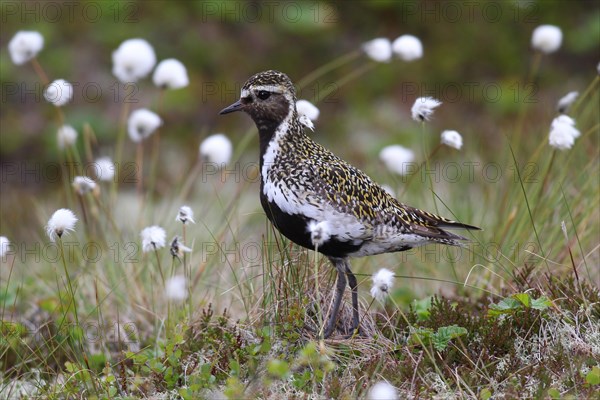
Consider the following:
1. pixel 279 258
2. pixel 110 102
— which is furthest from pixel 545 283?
pixel 110 102

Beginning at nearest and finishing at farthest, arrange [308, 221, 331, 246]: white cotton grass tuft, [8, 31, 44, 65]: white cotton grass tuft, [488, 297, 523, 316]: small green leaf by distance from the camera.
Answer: [308, 221, 331, 246]: white cotton grass tuft < [488, 297, 523, 316]: small green leaf < [8, 31, 44, 65]: white cotton grass tuft

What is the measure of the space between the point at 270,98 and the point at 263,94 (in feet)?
0.14

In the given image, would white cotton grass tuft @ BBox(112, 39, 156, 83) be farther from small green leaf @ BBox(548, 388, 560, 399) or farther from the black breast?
small green leaf @ BBox(548, 388, 560, 399)

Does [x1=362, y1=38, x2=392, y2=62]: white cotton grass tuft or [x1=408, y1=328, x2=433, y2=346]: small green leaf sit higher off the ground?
[x1=362, y1=38, x2=392, y2=62]: white cotton grass tuft

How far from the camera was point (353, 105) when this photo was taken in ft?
38.1

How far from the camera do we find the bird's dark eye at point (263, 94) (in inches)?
175

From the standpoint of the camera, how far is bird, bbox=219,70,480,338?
4184mm

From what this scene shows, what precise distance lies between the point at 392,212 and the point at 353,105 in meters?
7.32

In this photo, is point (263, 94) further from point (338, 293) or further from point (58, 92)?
point (58, 92)

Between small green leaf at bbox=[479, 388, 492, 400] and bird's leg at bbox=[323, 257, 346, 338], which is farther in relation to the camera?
bird's leg at bbox=[323, 257, 346, 338]

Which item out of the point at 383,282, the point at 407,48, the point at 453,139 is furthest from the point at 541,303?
the point at 407,48

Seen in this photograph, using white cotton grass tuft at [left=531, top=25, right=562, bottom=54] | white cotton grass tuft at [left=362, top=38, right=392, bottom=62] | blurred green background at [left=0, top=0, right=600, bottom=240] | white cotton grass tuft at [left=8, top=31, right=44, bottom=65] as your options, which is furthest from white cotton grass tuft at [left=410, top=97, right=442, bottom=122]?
blurred green background at [left=0, top=0, right=600, bottom=240]

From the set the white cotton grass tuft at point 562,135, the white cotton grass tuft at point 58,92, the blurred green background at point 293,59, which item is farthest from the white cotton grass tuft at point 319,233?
the blurred green background at point 293,59

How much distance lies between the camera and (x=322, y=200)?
419 cm
